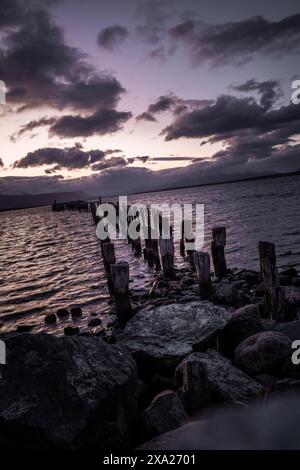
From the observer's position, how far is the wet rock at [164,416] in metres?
3.54

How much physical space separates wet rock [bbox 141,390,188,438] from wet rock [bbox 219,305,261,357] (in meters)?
2.17

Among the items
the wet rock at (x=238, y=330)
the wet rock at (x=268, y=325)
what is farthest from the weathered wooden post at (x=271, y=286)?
the wet rock at (x=238, y=330)

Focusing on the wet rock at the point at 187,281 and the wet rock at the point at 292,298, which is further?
the wet rock at the point at 187,281

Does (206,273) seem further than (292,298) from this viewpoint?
Yes

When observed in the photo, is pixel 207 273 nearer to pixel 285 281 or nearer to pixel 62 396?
pixel 285 281

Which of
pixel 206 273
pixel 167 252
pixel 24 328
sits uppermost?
pixel 167 252

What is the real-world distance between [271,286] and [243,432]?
4425mm

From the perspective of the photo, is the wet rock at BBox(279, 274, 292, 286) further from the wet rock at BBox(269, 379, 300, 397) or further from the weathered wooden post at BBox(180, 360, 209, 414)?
the weathered wooden post at BBox(180, 360, 209, 414)

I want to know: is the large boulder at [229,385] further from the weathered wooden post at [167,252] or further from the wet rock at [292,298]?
the weathered wooden post at [167,252]

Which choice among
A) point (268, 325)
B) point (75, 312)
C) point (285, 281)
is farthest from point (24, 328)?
point (285, 281)

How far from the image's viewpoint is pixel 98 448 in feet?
10.3

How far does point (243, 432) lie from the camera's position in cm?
316

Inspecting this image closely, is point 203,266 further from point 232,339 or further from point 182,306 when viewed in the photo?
point 232,339

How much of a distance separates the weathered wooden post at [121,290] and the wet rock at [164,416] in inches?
159
